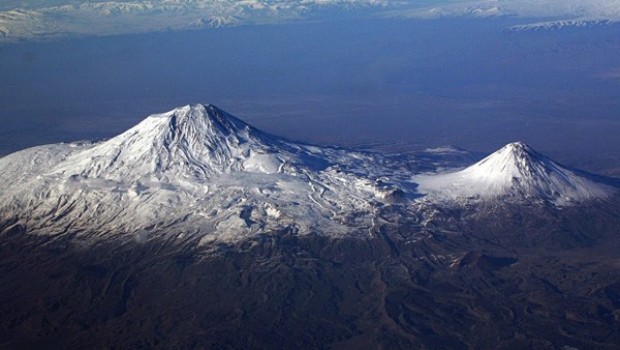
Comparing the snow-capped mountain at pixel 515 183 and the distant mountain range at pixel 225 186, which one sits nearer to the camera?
the distant mountain range at pixel 225 186

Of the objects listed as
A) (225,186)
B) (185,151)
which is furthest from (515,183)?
(185,151)

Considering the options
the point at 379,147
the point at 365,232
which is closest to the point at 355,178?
the point at 365,232

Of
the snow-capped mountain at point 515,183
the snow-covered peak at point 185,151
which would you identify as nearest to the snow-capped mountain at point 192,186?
the snow-covered peak at point 185,151

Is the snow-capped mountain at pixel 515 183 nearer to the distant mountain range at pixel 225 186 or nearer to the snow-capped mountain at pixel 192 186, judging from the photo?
the distant mountain range at pixel 225 186

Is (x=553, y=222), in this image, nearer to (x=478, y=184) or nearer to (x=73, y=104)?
(x=478, y=184)

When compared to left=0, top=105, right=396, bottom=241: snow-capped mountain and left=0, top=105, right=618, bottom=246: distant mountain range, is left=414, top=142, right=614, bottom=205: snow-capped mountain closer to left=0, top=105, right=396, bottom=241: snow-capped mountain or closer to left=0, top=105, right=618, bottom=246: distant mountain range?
left=0, top=105, right=618, bottom=246: distant mountain range

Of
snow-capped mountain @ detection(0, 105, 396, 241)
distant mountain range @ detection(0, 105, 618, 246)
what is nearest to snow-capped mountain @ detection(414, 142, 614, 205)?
distant mountain range @ detection(0, 105, 618, 246)

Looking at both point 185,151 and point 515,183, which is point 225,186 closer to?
point 185,151
